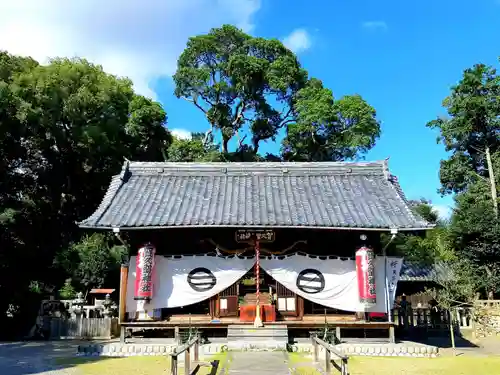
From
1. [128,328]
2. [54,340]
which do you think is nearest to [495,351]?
[128,328]

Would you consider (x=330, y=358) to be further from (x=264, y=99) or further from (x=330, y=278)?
(x=264, y=99)

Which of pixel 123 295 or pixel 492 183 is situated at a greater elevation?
pixel 492 183

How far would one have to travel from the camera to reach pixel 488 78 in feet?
92.0

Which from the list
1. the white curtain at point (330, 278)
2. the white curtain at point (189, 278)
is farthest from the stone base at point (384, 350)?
the white curtain at point (189, 278)

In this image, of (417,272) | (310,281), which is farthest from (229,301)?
(417,272)

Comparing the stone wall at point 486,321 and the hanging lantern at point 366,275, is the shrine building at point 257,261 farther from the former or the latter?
the stone wall at point 486,321

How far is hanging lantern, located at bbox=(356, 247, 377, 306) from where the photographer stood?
14.1 meters

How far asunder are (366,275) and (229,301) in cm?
440

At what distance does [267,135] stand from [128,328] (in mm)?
24144

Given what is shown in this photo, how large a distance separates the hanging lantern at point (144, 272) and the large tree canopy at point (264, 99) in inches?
791

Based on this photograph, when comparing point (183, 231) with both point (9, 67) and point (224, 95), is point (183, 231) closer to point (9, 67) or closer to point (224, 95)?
point (9, 67)

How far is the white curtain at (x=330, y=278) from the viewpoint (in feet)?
48.2

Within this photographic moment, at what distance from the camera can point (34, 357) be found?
548 inches

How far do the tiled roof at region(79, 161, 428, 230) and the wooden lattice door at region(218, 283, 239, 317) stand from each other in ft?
7.79
